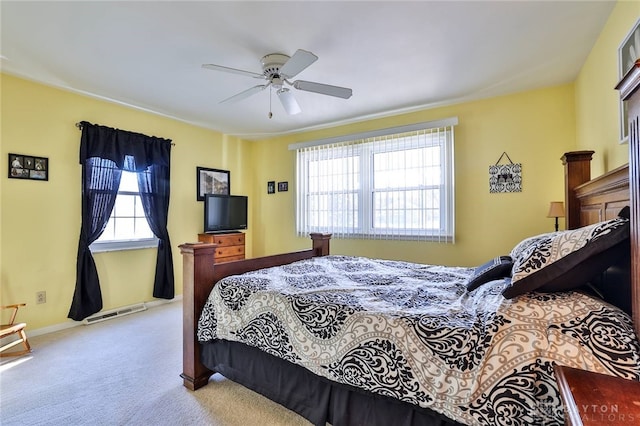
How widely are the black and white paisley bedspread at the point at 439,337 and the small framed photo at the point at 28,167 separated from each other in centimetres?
257

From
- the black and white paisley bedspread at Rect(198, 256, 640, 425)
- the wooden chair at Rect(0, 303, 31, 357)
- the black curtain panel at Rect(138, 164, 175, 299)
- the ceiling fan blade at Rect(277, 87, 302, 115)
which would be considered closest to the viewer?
the black and white paisley bedspread at Rect(198, 256, 640, 425)

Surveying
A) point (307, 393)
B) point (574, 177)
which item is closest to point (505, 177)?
point (574, 177)

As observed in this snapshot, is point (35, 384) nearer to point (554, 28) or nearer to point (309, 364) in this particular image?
point (309, 364)

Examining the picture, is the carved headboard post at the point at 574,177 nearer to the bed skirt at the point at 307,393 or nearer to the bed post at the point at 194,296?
the bed skirt at the point at 307,393

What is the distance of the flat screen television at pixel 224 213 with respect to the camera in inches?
173

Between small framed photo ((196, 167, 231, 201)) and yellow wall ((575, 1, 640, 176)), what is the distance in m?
4.64

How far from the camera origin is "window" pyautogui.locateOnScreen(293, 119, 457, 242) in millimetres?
3730

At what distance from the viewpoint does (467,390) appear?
112 centimetres

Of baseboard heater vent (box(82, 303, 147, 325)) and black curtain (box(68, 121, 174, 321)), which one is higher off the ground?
black curtain (box(68, 121, 174, 321))

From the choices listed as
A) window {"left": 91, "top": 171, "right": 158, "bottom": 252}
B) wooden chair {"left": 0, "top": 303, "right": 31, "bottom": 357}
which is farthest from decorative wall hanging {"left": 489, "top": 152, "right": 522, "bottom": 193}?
wooden chair {"left": 0, "top": 303, "right": 31, "bottom": 357}

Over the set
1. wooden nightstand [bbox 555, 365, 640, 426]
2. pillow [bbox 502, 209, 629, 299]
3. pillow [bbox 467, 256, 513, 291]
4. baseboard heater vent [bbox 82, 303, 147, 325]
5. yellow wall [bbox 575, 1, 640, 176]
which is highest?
yellow wall [bbox 575, 1, 640, 176]

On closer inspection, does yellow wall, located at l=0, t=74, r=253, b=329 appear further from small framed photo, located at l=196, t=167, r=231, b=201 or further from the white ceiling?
small framed photo, located at l=196, t=167, r=231, b=201

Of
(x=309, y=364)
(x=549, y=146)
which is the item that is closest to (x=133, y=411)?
(x=309, y=364)

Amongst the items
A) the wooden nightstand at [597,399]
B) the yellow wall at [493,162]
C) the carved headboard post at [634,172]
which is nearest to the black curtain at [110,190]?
the yellow wall at [493,162]
